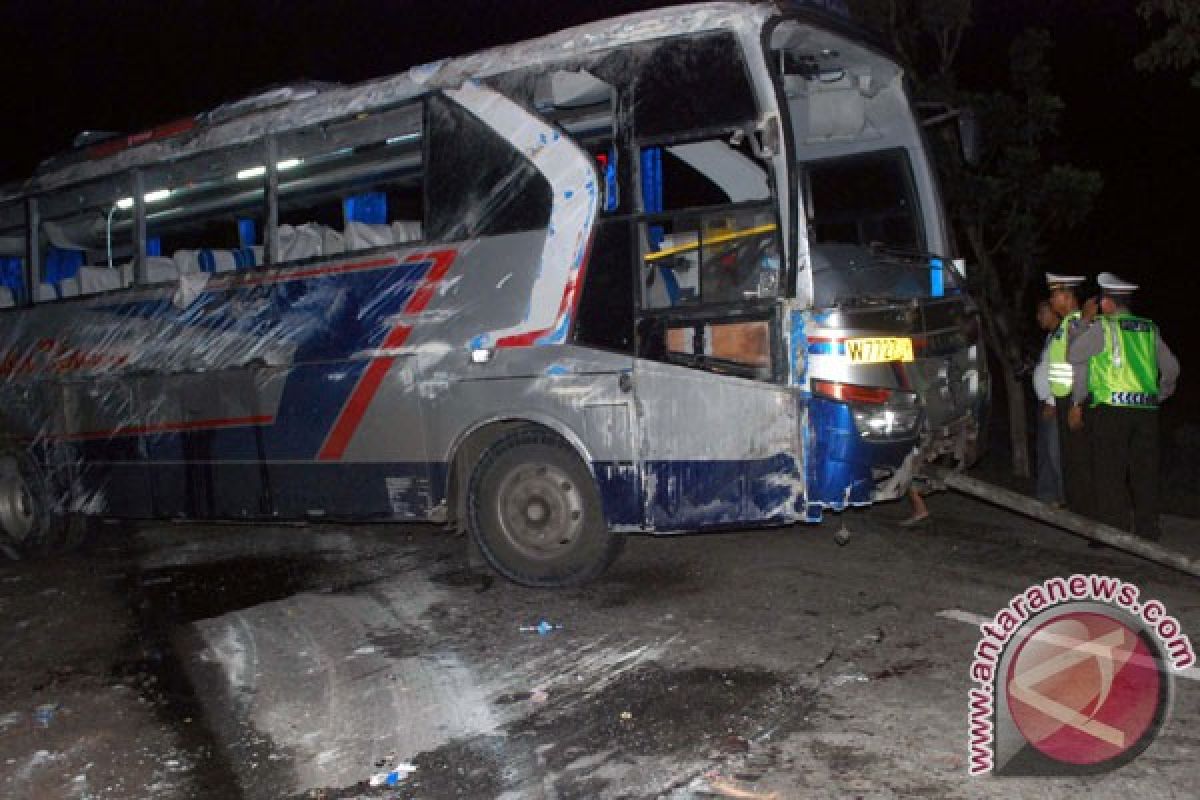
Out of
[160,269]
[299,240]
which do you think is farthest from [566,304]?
[160,269]

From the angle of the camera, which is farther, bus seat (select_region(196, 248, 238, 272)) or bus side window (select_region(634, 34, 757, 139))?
bus seat (select_region(196, 248, 238, 272))

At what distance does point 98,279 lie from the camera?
9195 mm

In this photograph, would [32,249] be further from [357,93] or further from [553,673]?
[553,673]

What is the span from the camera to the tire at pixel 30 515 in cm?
950

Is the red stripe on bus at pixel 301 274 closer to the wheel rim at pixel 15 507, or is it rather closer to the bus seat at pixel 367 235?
the bus seat at pixel 367 235

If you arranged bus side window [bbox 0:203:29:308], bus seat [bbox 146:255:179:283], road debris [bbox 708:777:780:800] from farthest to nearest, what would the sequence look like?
bus side window [bbox 0:203:29:308] → bus seat [bbox 146:255:179:283] → road debris [bbox 708:777:780:800]

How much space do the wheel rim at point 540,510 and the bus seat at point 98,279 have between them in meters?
4.35

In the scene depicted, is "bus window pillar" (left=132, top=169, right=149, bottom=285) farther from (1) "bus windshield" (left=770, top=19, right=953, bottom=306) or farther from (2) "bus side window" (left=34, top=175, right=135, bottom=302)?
(1) "bus windshield" (left=770, top=19, right=953, bottom=306)

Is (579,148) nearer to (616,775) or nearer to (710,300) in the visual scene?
(710,300)

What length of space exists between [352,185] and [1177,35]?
6806 mm

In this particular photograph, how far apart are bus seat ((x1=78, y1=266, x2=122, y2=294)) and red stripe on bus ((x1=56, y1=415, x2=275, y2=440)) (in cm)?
122

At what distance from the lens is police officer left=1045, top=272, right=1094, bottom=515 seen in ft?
24.9

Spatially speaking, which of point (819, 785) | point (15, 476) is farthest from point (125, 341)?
point (819, 785)

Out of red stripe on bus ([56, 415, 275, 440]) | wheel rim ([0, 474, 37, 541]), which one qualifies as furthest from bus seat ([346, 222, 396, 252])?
wheel rim ([0, 474, 37, 541])
